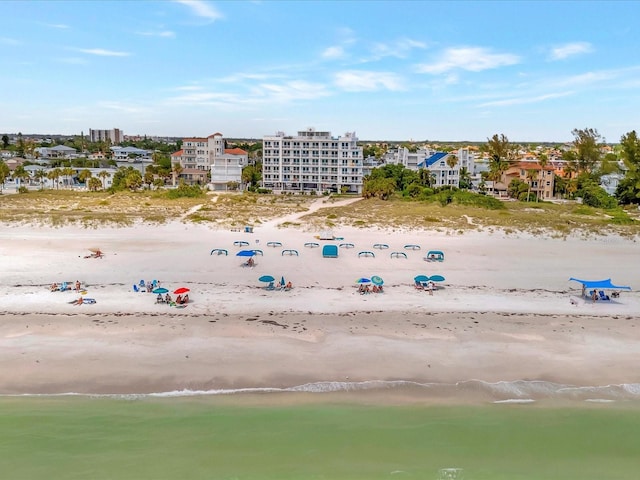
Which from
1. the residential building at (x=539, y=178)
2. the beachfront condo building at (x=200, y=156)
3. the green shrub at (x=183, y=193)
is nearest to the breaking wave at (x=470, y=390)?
the green shrub at (x=183, y=193)

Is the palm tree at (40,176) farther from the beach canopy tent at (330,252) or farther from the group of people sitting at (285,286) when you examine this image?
the group of people sitting at (285,286)

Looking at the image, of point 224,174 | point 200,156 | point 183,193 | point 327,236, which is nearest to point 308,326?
point 327,236

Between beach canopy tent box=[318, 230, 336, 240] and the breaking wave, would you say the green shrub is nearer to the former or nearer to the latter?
beach canopy tent box=[318, 230, 336, 240]

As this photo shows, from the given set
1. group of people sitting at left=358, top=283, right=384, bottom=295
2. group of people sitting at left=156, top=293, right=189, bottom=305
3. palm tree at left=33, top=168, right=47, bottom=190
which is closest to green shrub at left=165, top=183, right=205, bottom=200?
palm tree at left=33, top=168, right=47, bottom=190

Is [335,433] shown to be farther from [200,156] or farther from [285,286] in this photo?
[200,156]

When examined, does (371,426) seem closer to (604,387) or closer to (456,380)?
(456,380)

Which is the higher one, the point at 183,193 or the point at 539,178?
the point at 539,178
